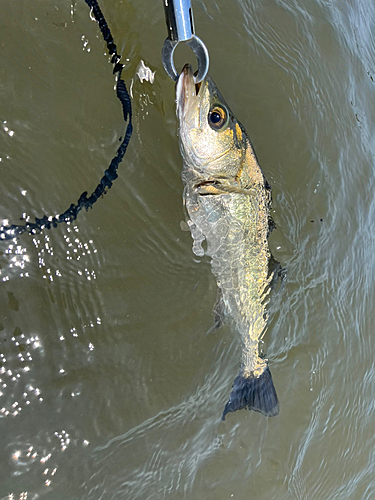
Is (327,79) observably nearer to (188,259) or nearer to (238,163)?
(238,163)

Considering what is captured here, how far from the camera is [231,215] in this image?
3.09 metres

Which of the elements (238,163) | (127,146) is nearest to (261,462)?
(238,163)

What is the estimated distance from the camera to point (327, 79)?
4.46 m

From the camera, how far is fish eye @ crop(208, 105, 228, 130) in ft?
9.15

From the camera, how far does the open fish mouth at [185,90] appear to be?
2459 millimetres

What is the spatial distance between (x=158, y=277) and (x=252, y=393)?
4.54 feet

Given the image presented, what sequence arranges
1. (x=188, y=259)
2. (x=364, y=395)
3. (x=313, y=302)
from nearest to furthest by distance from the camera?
(x=188, y=259) < (x=313, y=302) < (x=364, y=395)

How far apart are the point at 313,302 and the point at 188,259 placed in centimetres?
158

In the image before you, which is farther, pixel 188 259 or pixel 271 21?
pixel 271 21

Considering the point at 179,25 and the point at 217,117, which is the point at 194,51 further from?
the point at 217,117

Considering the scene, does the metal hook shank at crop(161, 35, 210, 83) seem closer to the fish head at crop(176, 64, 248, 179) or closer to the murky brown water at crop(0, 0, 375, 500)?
the fish head at crop(176, 64, 248, 179)

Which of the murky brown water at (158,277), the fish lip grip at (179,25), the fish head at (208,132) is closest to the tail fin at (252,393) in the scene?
the murky brown water at (158,277)

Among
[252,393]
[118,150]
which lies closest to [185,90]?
[118,150]

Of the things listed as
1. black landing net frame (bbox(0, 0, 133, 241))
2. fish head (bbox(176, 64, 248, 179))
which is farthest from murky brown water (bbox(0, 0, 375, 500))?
fish head (bbox(176, 64, 248, 179))
